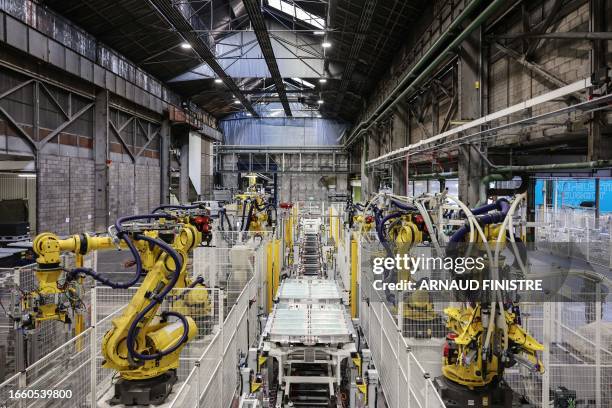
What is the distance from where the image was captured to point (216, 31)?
1277 cm

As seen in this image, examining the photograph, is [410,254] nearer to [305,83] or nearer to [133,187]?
[133,187]

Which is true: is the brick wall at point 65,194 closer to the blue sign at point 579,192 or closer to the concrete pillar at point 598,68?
the concrete pillar at point 598,68

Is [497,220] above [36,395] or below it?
above

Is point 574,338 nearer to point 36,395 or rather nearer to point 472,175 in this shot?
point 472,175

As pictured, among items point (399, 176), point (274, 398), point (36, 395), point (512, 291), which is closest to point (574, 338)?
point (512, 291)

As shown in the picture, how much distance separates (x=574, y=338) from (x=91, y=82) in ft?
48.0

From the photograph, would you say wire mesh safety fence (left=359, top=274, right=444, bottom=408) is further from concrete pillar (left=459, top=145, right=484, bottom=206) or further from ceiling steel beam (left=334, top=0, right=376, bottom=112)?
ceiling steel beam (left=334, top=0, right=376, bottom=112)

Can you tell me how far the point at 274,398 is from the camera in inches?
193

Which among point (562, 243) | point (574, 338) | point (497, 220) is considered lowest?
point (574, 338)

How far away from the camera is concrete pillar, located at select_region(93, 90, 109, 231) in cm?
1367

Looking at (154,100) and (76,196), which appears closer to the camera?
(76,196)

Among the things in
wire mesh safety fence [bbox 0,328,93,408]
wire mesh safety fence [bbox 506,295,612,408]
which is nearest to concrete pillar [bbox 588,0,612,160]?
wire mesh safety fence [bbox 506,295,612,408]

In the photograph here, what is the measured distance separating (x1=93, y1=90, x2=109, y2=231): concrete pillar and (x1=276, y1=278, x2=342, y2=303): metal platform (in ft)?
31.2

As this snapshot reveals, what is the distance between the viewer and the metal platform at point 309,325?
4.48m
